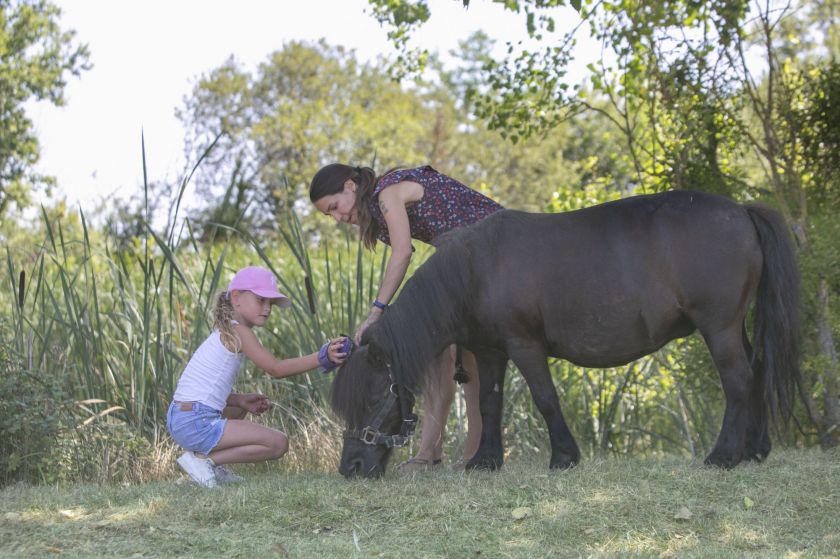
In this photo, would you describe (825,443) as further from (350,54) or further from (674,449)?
(350,54)

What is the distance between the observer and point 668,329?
4.41 m

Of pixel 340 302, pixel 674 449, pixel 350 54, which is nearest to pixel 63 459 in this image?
pixel 340 302

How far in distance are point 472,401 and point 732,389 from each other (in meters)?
1.41

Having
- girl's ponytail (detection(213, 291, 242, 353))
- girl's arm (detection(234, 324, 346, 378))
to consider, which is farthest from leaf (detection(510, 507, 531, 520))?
girl's ponytail (detection(213, 291, 242, 353))

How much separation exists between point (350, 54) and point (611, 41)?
19.0 meters

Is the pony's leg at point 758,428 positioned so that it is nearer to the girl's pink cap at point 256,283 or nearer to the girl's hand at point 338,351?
the girl's hand at point 338,351

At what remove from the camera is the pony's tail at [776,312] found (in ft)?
14.2

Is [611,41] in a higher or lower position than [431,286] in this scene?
higher

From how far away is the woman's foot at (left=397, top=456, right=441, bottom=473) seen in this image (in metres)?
4.86

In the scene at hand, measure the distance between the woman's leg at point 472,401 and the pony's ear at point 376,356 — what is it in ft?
2.64

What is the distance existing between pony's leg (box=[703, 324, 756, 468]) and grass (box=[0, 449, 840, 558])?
120 millimetres

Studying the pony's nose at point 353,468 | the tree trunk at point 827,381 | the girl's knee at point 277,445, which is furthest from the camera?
the tree trunk at point 827,381

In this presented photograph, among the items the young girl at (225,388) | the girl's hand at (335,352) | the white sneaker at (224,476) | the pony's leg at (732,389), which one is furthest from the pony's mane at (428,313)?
the pony's leg at (732,389)

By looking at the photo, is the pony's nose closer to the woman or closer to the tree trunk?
the woman
